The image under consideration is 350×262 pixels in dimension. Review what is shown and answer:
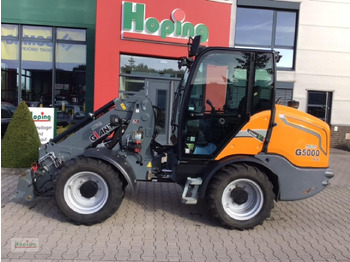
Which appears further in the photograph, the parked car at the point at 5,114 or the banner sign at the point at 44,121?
the parked car at the point at 5,114

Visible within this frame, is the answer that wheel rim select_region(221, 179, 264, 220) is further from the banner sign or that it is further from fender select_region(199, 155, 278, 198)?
the banner sign

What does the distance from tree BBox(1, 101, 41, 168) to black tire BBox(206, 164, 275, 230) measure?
4492 mm

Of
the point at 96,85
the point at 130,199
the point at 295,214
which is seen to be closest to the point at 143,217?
the point at 130,199

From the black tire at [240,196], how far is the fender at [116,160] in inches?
42.0

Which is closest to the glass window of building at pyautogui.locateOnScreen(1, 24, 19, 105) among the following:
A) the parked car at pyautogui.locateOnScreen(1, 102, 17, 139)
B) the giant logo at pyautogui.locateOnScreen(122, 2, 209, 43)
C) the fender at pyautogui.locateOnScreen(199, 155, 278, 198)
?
the parked car at pyautogui.locateOnScreen(1, 102, 17, 139)

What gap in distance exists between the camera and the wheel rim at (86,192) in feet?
13.2

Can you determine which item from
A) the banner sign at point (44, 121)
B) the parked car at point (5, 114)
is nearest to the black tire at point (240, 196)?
the banner sign at point (44, 121)

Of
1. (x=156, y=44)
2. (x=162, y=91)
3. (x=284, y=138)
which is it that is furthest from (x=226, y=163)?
(x=162, y=91)

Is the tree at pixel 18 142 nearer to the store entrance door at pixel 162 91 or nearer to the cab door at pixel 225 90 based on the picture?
the cab door at pixel 225 90

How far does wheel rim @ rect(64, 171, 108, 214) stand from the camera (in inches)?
158

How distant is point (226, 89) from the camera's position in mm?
4051

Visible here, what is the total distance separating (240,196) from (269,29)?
31.3 feet

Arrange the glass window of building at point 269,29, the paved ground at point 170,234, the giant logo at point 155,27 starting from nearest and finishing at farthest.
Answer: the paved ground at point 170,234 → the giant logo at point 155,27 → the glass window of building at point 269,29

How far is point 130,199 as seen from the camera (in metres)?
5.08
